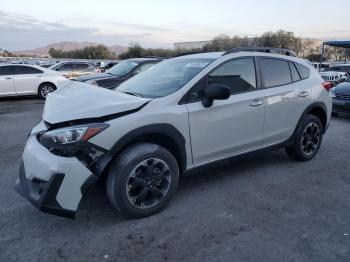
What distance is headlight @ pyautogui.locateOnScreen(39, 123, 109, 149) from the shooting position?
10.4 feet

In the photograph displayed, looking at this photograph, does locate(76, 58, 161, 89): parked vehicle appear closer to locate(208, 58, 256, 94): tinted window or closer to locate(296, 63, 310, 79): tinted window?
locate(296, 63, 310, 79): tinted window

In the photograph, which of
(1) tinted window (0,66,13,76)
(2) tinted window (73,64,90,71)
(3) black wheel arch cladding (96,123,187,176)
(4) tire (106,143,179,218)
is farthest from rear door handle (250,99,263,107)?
(2) tinted window (73,64,90,71)

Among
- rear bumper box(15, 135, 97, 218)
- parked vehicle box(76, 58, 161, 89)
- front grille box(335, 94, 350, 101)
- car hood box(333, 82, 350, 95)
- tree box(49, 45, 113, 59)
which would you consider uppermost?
tree box(49, 45, 113, 59)

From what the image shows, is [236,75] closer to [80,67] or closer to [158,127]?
[158,127]

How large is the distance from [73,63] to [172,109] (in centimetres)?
1490

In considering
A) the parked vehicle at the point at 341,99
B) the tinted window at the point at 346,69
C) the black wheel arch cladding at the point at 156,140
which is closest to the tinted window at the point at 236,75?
the black wheel arch cladding at the point at 156,140

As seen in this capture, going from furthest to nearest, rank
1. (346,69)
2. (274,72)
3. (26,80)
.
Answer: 1. (346,69)
2. (26,80)
3. (274,72)

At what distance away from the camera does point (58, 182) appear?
3119 millimetres

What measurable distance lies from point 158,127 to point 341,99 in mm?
7861

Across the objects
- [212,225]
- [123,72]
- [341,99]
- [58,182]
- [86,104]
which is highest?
[86,104]

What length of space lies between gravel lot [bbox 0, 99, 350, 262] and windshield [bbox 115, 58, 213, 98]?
3.70 ft

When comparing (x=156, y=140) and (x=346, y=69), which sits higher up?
(x=156, y=140)

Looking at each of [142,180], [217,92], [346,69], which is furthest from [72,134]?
[346,69]

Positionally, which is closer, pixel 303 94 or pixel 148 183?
pixel 148 183
